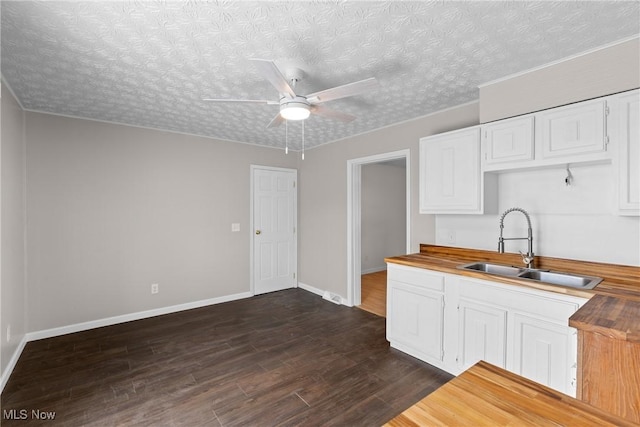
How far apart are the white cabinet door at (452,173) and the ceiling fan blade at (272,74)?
1601 millimetres

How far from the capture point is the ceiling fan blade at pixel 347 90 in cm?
187

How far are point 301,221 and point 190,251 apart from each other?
1.90 meters

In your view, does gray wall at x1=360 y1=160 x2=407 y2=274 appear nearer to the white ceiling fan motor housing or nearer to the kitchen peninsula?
the kitchen peninsula

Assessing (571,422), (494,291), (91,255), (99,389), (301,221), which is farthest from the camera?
(301,221)

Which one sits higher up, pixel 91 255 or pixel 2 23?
pixel 2 23

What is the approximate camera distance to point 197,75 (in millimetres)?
2348

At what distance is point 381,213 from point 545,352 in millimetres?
4721

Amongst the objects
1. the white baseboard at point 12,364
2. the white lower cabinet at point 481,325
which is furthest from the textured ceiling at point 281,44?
the white baseboard at point 12,364

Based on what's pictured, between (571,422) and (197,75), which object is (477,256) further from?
(197,75)

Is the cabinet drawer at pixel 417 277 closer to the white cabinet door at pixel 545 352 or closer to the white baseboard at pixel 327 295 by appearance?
the white cabinet door at pixel 545 352

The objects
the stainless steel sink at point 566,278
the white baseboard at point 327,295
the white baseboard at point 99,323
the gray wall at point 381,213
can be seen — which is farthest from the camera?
the gray wall at point 381,213

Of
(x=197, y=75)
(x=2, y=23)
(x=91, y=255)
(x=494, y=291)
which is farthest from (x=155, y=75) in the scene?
(x=494, y=291)

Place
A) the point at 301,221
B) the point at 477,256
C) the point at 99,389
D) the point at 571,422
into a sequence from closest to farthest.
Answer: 1. the point at 571,422
2. the point at 99,389
3. the point at 477,256
4. the point at 301,221

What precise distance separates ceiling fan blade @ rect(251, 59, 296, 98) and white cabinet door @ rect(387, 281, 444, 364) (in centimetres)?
202
